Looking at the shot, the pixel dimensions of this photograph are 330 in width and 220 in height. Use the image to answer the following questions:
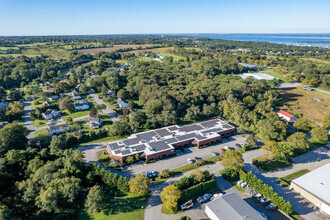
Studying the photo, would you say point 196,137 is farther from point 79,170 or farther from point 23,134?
point 23,134

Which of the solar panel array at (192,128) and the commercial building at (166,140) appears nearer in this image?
the commercial building at (166,140)

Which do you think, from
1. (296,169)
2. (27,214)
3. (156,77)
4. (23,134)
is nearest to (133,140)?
(27,214)

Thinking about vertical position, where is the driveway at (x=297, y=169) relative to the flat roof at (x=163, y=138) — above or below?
below

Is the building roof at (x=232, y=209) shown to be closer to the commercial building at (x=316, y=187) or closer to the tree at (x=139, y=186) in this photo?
the tree at (x=139, y=186)

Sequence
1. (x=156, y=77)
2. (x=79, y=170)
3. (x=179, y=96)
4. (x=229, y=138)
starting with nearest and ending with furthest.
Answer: (x=79, y=170) → (x=229, y=138) → (x=179, y=96) → (x=156, y=77)

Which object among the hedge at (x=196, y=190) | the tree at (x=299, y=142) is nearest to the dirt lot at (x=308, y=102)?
the tree at (x=299, y=142)

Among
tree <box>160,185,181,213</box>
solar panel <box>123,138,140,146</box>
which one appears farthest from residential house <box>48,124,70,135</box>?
tree <box>160,185,181,213</box>

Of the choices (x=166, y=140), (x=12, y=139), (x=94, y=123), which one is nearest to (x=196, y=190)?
(x=166, y=140)
